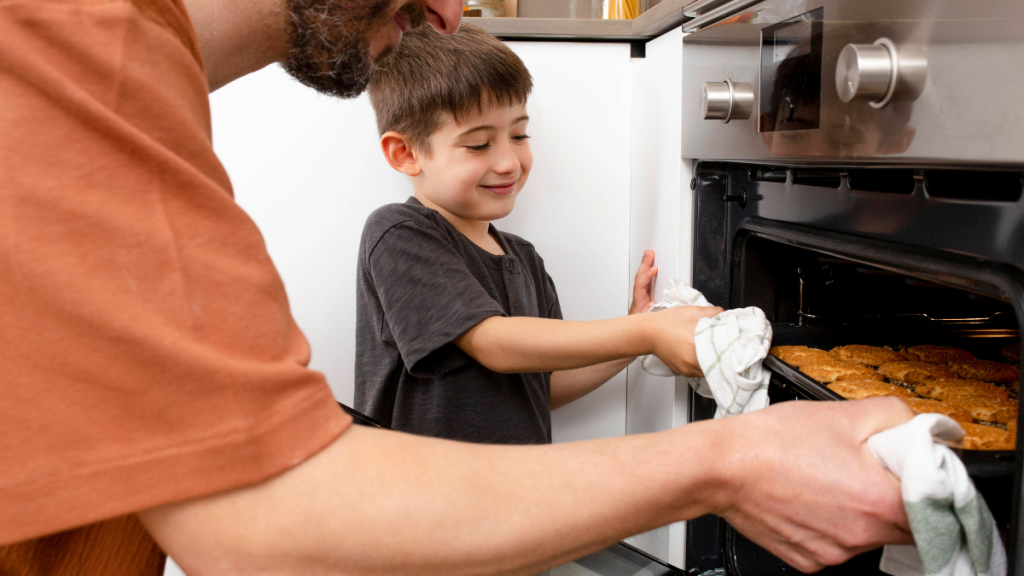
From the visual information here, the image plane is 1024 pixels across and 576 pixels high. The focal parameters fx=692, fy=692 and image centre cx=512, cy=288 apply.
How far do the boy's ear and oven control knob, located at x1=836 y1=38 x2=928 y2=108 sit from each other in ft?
2.38

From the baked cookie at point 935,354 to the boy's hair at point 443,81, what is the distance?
2.15ft

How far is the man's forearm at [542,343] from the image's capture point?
896 millimetres

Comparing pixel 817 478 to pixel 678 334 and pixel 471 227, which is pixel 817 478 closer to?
pixel 678 334

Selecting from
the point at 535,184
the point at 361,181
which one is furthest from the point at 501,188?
the point at 361,181

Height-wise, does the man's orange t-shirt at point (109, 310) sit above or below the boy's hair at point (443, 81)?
below

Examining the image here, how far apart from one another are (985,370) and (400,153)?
0.85 meters

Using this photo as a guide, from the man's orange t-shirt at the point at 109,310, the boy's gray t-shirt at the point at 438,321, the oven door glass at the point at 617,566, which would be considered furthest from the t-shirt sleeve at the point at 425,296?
the man's orange t-shirt at the point at 109,310

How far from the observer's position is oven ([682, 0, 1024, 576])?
1.41 ft

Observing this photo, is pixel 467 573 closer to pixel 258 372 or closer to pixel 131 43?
pixel 258 372

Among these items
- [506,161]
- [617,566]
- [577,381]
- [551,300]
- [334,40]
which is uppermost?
[334,40]

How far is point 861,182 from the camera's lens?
608 mm

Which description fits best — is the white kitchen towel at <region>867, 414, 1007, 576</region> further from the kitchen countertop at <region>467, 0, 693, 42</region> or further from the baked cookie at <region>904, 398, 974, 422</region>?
the kitchen countertop at <region>467, 0, 693, 42</region>

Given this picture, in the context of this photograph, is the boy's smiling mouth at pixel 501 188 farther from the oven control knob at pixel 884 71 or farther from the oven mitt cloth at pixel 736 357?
the oven control knob at pixel 884 71

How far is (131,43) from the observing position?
1.31 ft
